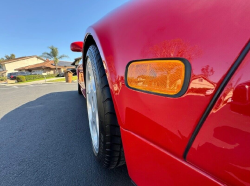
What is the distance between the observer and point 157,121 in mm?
517

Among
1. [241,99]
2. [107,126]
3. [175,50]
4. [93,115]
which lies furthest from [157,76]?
[93,115]

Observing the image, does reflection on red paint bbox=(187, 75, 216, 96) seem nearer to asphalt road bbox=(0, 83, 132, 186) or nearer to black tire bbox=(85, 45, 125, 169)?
black tire bbox=(85, 45, 125, 169)

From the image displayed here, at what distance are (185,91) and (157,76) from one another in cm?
12

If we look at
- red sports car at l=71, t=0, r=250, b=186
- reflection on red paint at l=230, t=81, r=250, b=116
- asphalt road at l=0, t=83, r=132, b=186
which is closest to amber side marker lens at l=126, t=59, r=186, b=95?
red sports car at l=71, t=0, r=250, b=186

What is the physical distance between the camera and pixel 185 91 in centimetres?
44

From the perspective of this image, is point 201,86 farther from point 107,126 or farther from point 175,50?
point 107,126

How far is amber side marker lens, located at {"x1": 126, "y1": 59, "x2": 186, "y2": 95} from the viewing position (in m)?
0.46

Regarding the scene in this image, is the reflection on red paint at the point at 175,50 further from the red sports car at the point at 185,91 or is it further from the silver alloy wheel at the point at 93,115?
the silver alloy wheel at the point at 93,115

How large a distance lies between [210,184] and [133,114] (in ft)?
1.17

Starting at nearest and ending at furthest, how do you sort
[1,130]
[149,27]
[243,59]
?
1. [243,59]
2. [149,27]
3. [1,130]

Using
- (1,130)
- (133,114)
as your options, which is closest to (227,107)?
(133,114)

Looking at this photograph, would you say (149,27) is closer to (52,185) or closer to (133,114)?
(133,114)

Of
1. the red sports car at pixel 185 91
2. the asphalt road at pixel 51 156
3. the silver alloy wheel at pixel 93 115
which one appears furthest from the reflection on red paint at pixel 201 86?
the asphalt road at pixel 51 156

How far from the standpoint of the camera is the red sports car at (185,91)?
0.35m
